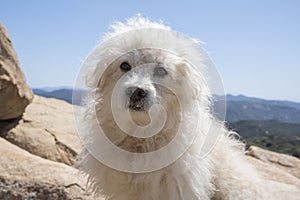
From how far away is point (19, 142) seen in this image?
7.78m

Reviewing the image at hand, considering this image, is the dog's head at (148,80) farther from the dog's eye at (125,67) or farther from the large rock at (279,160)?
the large rock at (279,160)

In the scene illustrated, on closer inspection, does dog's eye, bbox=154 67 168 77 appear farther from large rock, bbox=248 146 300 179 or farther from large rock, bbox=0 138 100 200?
large rock, bbox=248 146 300 179

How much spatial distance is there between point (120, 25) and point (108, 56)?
0.58m

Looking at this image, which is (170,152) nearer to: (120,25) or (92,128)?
(92,128)

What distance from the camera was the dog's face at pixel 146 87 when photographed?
345cm

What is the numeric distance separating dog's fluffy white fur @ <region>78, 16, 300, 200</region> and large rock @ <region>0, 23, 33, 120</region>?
442 cm

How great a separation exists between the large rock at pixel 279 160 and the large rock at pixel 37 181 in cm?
442

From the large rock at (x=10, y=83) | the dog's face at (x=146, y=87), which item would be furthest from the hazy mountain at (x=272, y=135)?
the dog's face at (x=146, y=87)

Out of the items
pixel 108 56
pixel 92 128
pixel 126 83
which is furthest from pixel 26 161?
pixel 126 83

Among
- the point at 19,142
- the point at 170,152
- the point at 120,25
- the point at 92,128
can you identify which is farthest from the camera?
the point at 19,142

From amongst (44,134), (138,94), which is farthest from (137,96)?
(44,134)

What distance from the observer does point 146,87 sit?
3.35 meters

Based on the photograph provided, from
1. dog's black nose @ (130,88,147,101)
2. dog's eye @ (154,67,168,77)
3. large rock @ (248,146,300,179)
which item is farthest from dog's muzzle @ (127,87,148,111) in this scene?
large rock @ (248,146,300,179)

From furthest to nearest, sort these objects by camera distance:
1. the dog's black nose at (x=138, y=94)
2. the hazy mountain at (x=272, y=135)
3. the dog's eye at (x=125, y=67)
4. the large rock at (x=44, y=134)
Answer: the hazy mountain at (x=272, y=135)
the large rock at (x=44, y=134)
the dog's eye at (x=125, y=67)
the dog's black nose at (x=138, y=94)
